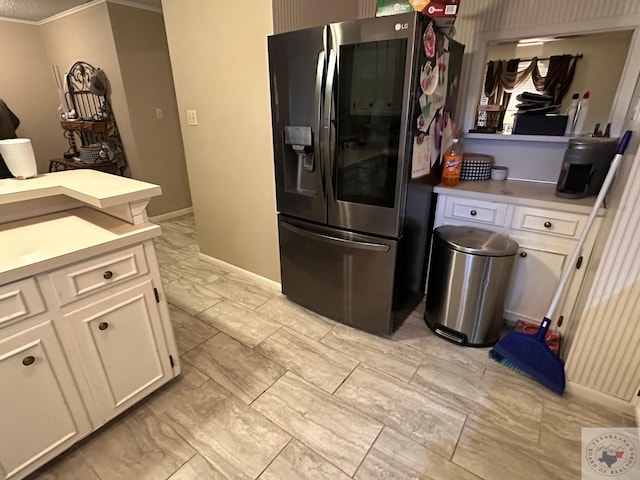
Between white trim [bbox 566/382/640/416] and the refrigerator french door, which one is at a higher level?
the refrigerator french door

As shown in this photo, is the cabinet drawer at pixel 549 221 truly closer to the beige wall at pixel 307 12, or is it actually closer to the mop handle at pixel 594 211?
the mop handle at pixel 594 211

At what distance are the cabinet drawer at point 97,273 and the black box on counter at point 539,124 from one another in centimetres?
231

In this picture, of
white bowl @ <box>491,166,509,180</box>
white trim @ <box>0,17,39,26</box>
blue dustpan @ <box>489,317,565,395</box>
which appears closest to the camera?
blue dustpan @ <box>489,317,565,395</box>

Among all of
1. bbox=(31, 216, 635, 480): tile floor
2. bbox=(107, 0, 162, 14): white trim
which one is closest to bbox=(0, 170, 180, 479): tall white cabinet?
bbox=(31, 216, 635, 480): tile floor

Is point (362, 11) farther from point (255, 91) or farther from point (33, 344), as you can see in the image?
point (33, 344)

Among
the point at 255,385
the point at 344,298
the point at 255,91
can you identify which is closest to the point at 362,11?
the point at 255,91

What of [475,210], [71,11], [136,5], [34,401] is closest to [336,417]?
[34,401]

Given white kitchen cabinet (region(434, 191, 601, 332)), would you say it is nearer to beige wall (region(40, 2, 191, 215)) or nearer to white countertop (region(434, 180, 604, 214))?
white countertop (region(434, 180, 604, 214))

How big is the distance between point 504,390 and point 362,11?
2715mm

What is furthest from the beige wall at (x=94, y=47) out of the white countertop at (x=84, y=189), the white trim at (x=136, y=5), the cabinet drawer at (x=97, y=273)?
the cabinet drawer at (x=97, y=273)

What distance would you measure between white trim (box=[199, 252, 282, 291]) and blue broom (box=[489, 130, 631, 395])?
1582mm

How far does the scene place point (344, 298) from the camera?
6.71ft

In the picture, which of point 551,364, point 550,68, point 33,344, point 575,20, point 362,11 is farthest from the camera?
point 362,11

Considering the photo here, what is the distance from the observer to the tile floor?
1.30 metres
